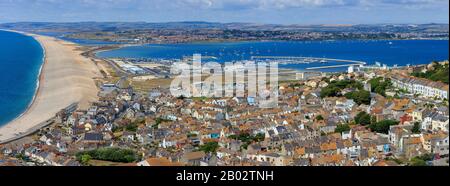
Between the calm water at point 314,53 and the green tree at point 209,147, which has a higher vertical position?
the green tree at point 209,147

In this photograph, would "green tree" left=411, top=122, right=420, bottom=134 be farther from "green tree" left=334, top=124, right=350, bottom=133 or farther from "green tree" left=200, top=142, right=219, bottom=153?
"green tree" left=200, top=142, right=219, bottom=153

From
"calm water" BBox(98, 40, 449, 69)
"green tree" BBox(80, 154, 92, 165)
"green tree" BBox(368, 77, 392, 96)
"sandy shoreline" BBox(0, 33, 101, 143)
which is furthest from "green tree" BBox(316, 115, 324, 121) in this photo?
"calm water" BBox(98, 40, 449, 69)

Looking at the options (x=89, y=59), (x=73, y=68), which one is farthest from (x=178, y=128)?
(x=89, y=59)

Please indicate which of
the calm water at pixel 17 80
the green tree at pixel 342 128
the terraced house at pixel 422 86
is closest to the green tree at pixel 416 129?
the green tree at pixel 342 128

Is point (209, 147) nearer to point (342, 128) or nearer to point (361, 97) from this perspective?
point (342, 128)

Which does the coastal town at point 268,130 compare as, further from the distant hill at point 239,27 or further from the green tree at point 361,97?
the distant hill at point 239,27
